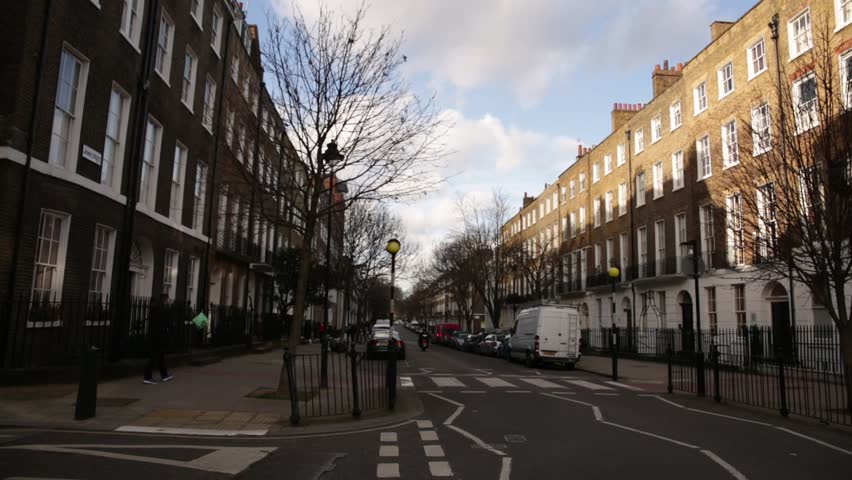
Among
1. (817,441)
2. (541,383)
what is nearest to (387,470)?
(817,441)

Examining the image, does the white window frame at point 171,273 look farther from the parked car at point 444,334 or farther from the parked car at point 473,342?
the parked car at point 444,334

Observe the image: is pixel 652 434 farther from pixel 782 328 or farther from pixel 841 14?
pixel 841 14

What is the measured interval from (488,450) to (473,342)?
32.2 m

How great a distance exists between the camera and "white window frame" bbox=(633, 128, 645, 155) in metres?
36.3

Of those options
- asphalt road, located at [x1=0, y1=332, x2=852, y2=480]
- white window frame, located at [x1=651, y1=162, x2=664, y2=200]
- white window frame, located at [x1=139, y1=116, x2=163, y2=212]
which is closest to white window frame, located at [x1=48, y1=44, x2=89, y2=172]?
white window frame, located at [x1=139, y1=116, x2=163, y2=212]

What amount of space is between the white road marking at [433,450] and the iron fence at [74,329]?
19.0ft

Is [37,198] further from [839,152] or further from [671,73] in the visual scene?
[671,73]

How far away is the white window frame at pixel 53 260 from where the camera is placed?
12.0 metres

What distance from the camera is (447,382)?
56.3ft

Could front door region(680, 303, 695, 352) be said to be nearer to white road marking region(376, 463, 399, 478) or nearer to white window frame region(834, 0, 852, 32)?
white window frame region(834, 0, 852, 32)

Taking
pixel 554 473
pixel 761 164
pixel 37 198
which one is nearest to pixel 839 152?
pixel 761 164

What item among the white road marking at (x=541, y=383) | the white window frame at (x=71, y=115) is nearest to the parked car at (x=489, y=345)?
the white road marking at (x=541, y=383)

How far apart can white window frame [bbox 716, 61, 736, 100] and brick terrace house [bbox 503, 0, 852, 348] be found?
2.1 inches

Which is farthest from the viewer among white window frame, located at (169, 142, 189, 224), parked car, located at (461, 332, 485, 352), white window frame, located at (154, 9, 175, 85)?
parked car, located at (461, 332, 485, 352)
